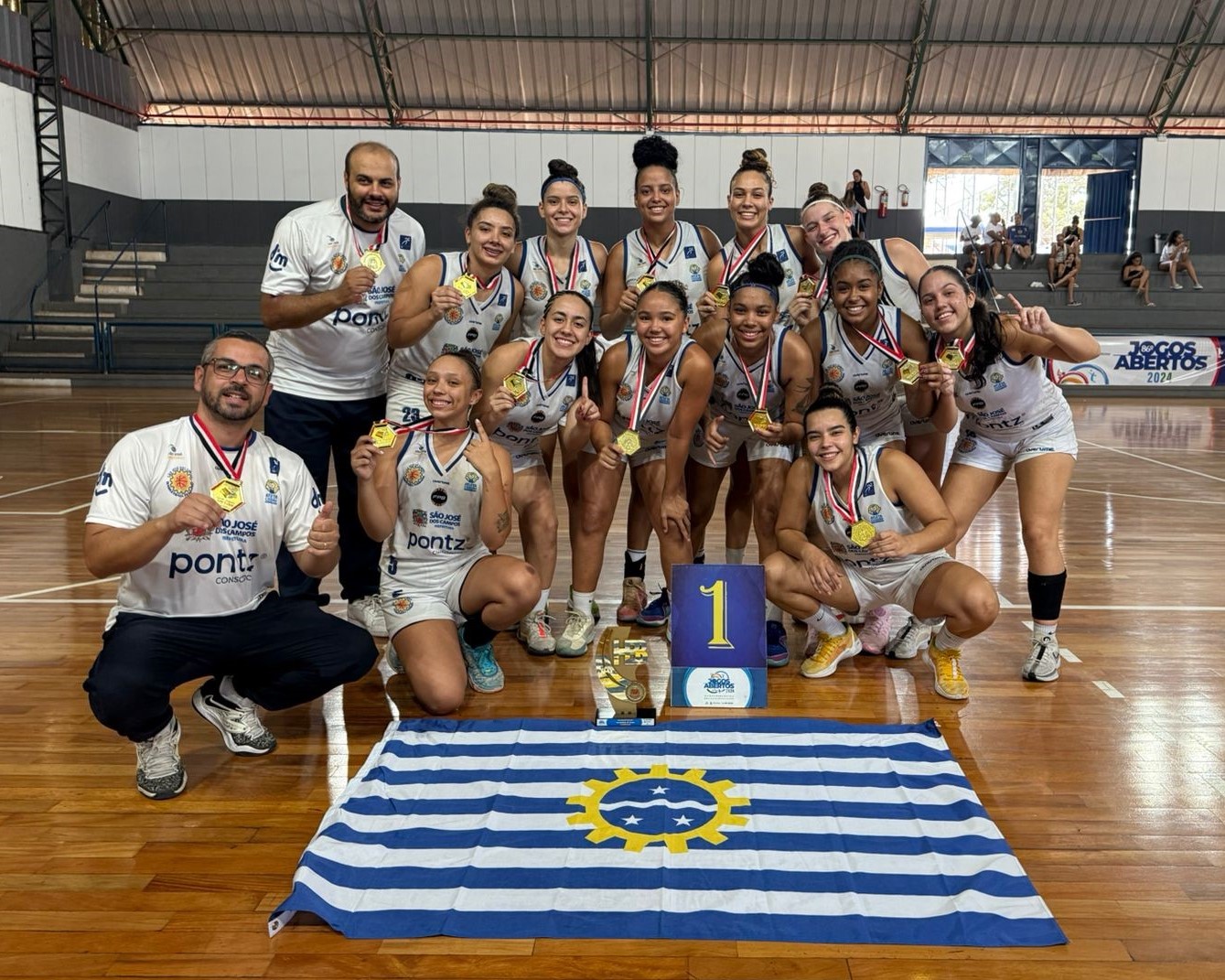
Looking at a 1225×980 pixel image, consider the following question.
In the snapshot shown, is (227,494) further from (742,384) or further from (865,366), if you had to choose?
(865,366)

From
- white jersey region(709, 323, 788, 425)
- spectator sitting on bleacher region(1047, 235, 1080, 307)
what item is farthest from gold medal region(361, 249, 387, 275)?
spectator sitting on bleacher region(1047, 235, 1080, 307)

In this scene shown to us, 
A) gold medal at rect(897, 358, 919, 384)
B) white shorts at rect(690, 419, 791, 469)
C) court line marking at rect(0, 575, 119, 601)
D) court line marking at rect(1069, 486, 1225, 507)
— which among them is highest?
gold medal at rect(897, 358, 919, 384)

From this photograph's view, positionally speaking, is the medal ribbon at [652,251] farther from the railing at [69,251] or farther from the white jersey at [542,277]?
the railing at [69,251]

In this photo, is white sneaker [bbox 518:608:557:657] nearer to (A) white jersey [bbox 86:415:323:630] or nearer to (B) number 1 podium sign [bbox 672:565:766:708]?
(B) number 1 podium sign [bbox 672:565:766:708]

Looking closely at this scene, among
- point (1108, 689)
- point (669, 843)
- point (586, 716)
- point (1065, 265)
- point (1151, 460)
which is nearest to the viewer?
point (669, 843)

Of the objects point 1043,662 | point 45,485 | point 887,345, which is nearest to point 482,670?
point 887,345

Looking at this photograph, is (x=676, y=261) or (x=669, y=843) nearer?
(x=669, y=843)

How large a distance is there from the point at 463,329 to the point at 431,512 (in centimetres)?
86

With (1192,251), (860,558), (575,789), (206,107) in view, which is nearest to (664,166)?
(860,558)

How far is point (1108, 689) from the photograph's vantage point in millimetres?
4020

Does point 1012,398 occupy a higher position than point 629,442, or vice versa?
point 1012,398

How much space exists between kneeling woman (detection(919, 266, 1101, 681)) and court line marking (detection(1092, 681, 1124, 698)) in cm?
15

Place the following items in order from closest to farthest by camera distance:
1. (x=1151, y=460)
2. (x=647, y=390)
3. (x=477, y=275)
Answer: (x=477, y=275) → (x=647, y=390) → (x=1151, y=460)

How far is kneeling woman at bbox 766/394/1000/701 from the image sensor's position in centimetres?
381
